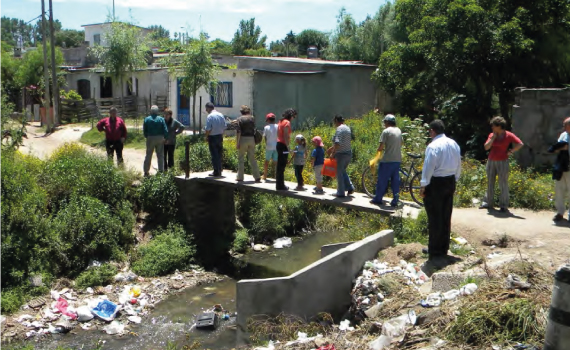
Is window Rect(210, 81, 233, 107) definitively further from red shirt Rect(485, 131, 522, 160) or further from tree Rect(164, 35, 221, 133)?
red shirt Rect(485, 131, 522, 160)

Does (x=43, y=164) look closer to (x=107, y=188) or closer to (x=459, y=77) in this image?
(x=107, y=188)

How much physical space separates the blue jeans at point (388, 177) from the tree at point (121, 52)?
1854cm

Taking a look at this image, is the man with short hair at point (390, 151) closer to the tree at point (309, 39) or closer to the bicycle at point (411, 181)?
the bicycle at point (411, 181)

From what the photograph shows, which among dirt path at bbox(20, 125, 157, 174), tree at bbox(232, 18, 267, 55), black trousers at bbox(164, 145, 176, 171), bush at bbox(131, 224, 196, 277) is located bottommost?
bush at bbox(131, 224, 196, 277)

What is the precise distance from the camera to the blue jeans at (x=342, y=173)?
437 inches

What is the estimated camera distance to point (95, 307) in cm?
A: 1077

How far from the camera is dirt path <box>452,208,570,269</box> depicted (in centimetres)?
874

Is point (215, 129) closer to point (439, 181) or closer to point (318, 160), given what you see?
point (318, 160)

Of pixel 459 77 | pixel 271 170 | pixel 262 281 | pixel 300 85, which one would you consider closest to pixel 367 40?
pixel 300 85

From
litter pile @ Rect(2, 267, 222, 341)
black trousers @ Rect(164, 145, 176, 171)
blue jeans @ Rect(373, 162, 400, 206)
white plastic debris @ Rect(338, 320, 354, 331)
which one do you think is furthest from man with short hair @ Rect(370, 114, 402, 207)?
black trousers @ Rect(164, 145, 176, 171)

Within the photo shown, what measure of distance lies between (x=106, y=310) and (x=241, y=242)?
4.53 metres

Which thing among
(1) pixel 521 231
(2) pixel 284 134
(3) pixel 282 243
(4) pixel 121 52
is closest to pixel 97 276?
(2) pixel 284 134

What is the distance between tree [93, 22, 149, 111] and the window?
468cm

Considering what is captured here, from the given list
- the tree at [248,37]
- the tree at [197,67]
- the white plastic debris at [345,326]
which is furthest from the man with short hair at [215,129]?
the tree at [248,37]
